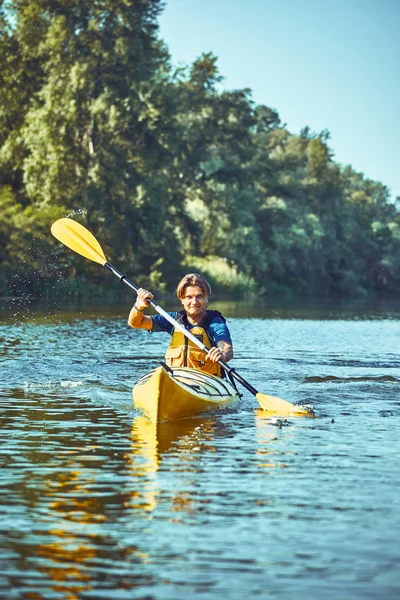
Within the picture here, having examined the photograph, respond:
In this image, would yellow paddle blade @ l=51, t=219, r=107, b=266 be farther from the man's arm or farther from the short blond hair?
the man's arm

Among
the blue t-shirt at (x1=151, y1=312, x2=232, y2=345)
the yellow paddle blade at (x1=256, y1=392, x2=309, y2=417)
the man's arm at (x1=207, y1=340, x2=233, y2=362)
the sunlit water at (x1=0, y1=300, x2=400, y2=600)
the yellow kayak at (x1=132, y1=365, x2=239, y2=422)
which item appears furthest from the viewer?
the blue t-shirt at (x1=151, y1=312, x2=232, y2=345)

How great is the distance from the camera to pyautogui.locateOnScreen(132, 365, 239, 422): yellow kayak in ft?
29.0

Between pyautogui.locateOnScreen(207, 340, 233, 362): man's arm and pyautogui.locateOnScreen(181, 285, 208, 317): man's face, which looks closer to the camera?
pyautogui.locateOnScreen(207, 340, 233, 362): man's arm

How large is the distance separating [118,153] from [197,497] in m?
34.4

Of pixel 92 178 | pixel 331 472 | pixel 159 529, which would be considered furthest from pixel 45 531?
pixel 92 178

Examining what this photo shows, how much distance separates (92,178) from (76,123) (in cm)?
205

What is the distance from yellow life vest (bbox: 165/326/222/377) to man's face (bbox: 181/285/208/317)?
6.6 inches

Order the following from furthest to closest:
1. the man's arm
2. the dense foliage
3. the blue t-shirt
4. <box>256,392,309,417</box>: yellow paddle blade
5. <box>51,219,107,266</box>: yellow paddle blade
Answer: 1. the dense foliage
2. <box>51,219,107,266</box>: yellow paddle blade
3. the blue t-shirt
4. <box>256,392,309,417</box>: yellow paddle blade
5. the man's arm

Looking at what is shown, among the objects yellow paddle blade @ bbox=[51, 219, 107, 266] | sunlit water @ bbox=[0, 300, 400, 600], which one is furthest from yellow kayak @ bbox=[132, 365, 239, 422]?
yellow paddle blade @ bbox=[51, 219, 107, 266]

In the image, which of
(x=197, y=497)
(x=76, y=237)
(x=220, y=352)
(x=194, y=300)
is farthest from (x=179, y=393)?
(x=76, y=237)

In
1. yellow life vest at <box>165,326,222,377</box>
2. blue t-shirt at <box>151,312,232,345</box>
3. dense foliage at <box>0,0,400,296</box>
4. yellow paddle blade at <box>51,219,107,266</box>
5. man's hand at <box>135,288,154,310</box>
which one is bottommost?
yellow life vest at <box>165,326,222,377</box>

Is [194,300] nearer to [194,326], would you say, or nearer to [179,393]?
[194,326]

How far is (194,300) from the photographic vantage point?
9945 millimetres

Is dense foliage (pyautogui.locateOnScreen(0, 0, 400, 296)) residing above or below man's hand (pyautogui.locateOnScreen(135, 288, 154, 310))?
above
